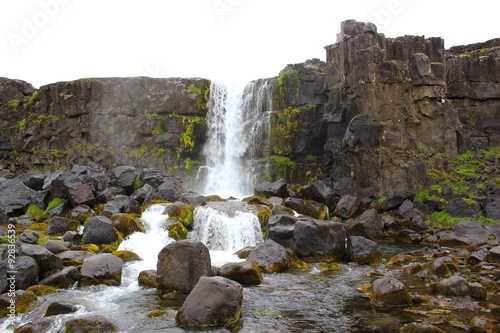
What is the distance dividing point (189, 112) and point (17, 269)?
22.7m

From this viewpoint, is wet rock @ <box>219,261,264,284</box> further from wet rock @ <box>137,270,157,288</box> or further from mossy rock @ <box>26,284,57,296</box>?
mossy rock @ <box>26,284,57,296</box>

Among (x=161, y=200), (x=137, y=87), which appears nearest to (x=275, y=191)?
(x=161, y=200)

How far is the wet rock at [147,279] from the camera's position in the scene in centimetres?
1092

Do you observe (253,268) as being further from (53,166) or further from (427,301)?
(53,166)

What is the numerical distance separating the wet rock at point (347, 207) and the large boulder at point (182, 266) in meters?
11.5

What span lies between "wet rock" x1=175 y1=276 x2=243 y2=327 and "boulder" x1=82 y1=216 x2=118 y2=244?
738 cm

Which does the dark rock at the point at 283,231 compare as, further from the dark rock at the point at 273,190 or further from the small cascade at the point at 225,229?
the dark rock at the point at 273,190

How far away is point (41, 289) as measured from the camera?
9.82 metres

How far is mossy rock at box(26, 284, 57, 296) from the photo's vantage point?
9688 millimetres

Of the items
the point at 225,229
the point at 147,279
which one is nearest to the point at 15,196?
the point at 225,229

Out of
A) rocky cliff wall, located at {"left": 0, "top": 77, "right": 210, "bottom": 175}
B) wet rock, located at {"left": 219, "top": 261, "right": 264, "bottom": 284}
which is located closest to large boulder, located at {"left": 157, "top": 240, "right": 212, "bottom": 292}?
wet rock, located at {"left": 219, "top": 261, "right": 264, "bottom": 284}

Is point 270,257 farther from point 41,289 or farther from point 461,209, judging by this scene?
point 461,209

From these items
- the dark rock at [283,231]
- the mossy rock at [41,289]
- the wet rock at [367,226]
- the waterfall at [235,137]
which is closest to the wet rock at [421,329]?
the dark rock at [283,231]

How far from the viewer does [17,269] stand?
9578mm
